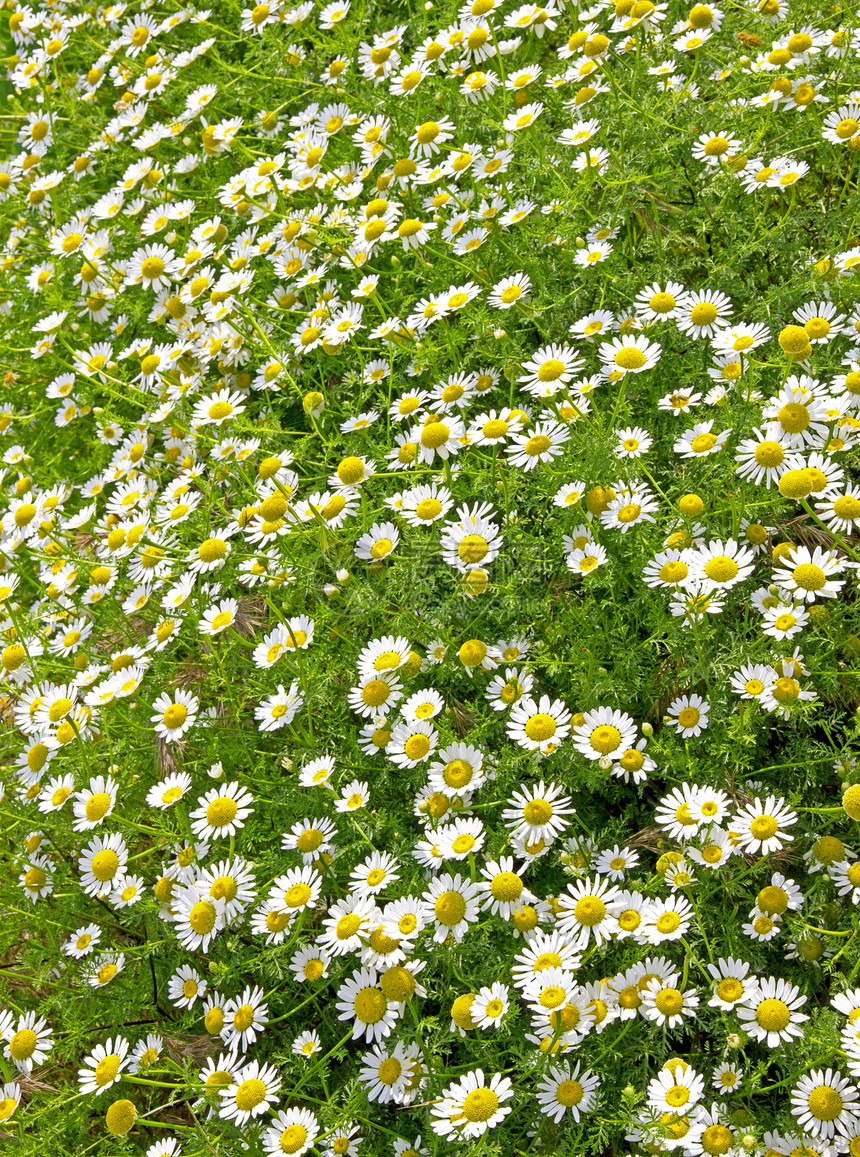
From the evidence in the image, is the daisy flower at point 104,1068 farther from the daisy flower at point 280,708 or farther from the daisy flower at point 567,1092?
the daisy flower at point 567,1092

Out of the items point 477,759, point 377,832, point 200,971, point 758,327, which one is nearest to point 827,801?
point 477,759

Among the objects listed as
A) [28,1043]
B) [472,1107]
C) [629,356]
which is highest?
[629,356]

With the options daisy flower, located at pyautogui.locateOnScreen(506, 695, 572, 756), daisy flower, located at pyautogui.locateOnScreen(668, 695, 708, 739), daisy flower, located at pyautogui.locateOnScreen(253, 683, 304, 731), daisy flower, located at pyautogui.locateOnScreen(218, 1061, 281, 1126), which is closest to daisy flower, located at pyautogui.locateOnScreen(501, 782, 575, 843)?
daisy flower, located at pyautogui.locateOnScreen(506, 695, 572, 756)

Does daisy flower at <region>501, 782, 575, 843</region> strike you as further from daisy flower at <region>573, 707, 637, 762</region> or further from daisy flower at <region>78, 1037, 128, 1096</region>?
daisy flower at <region>78, 1037, 128, 1096</region>

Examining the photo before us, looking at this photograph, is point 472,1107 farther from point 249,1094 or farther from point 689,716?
point 689,716

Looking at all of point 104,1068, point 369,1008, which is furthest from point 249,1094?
point 104,1068

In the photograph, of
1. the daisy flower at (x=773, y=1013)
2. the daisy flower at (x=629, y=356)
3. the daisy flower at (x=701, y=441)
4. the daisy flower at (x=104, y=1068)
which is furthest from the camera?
the daisy flower at (x=629, y=356)

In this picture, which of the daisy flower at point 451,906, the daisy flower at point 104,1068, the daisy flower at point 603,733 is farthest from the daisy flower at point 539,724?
the daisy flower at point 104,1068

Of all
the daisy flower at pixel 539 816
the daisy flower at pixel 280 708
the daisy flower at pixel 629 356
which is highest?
the daisy flower at pixel 629 356

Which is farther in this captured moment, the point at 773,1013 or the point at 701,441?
the point at 701,441

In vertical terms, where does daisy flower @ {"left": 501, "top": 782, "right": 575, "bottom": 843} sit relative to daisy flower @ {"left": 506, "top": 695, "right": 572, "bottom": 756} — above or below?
below

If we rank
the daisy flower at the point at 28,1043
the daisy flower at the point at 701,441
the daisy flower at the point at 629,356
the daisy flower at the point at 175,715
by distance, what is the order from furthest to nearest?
the daisy flower at the point at 175,715, the daisy flower at the point at 629,356, the daisy flower at the point at 28,1043, the daisy flower at the point at 701,441

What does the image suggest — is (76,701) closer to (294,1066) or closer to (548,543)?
(294,1066)
